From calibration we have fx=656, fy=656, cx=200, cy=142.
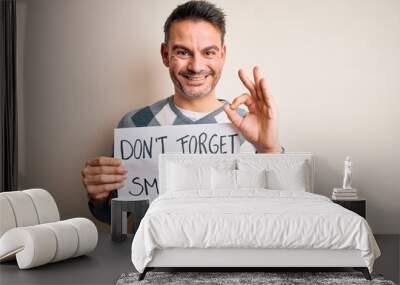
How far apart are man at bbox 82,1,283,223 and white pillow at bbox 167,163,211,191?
684 millimetres

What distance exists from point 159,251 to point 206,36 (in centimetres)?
283

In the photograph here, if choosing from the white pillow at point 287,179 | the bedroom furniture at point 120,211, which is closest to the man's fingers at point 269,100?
the white pillow at point 287,179

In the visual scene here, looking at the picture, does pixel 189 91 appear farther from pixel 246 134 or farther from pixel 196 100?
pixel 246 134

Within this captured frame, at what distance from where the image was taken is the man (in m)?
6.71

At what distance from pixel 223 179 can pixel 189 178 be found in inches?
12.9

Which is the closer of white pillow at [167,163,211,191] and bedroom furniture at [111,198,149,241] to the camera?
white pillow at [167,163,211,191]

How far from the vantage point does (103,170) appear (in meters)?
6.80

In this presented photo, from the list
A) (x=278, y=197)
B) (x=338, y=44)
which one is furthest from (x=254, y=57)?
(x=278, y=197)

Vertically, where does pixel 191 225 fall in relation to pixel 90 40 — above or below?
below

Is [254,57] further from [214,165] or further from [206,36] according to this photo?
[214,165]

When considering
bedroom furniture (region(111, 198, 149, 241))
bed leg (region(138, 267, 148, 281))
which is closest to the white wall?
bedroom furniture (region(111, 198, 149, 241))

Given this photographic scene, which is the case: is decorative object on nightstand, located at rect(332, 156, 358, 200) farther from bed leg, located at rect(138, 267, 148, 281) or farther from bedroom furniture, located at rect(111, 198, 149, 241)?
bed leg, located at rect(138, 267, 148, 281)

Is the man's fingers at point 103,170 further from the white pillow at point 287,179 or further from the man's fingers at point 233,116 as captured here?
the white pillow at point 287,179

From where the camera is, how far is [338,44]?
22.3ft
